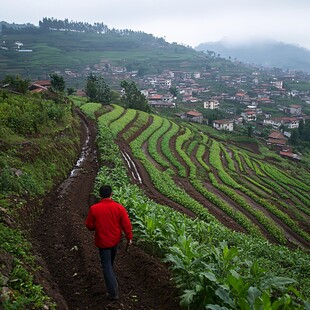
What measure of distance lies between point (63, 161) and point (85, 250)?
1106 centimetres

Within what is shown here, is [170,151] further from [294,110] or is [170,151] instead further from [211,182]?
[294,110]

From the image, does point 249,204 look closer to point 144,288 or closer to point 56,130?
point 56,130

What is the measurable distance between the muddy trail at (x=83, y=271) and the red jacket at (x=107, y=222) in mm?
1324

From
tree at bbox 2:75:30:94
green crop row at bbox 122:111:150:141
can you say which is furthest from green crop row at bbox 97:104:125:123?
tree at bbox 2:75:30:94

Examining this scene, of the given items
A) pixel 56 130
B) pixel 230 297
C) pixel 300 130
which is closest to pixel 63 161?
pixel 56 130

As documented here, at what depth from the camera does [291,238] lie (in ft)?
80.9

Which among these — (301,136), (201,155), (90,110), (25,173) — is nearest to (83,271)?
(25,173)

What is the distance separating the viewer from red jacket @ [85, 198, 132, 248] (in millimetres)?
6613

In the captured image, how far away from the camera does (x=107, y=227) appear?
662cm

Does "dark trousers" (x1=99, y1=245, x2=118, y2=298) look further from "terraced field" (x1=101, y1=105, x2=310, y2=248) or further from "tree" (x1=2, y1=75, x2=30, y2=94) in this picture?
"tree" (x1=2, y1=75, x2=30, y2=94)

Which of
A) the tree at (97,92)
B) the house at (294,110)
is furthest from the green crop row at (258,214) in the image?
the house at (294,110)

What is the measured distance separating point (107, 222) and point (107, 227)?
10 cm

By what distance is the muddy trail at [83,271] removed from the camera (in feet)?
22.6

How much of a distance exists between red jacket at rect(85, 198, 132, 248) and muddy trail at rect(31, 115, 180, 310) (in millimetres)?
1324
